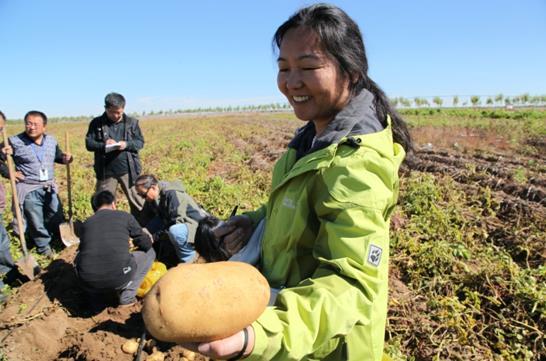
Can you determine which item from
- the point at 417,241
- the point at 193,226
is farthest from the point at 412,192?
the point at 193,226

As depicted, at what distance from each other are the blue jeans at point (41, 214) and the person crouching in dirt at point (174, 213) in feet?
4.29

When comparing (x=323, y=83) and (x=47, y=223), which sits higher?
(x=323, y=83)

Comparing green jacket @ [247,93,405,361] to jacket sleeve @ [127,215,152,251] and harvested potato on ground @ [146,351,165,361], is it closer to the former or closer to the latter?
harvested potato on ground @ [146,351,165,361]

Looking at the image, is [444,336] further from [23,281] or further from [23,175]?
[23,175]

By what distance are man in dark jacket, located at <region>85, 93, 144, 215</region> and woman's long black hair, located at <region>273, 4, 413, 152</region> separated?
169 inches

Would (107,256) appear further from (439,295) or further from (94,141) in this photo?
(439,295)

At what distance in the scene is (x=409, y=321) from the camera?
3080mm

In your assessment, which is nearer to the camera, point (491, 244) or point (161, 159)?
point (491, 244)

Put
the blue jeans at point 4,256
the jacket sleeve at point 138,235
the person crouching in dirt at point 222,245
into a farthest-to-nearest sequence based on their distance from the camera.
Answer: the blue jeans at point 4,256 < the jacket sleeve at point 138,235 < the person crouching in dirt at point 222,245

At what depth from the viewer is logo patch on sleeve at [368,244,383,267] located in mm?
917

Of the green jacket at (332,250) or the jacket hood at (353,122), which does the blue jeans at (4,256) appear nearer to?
the green jacket at (332,250)

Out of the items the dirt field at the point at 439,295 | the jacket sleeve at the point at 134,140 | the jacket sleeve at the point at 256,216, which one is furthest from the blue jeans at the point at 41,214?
the jacket sleeve at the point at 256,216

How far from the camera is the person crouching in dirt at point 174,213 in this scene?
4297mm

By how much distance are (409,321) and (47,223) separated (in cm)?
475
